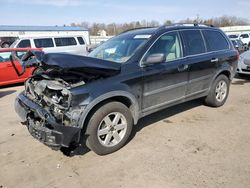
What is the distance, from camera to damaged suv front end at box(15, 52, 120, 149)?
3121mm

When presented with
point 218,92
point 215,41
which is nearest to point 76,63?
point 215,41

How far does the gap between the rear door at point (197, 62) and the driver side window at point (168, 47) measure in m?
0.20

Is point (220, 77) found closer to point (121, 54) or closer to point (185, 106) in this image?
point (185, 106)

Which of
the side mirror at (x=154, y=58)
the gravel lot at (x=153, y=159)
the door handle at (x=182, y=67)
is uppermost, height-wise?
the side mirror at (x=154, y=58)

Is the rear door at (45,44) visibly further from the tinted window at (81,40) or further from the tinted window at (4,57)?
the tinted window at (4,57)

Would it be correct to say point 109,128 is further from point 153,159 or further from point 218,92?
point 218,92

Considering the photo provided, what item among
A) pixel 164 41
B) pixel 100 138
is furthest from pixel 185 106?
pixel 100 138

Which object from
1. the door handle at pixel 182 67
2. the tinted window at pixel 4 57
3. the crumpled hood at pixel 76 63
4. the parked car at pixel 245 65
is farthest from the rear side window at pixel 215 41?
the tinted window at pixel 4 57

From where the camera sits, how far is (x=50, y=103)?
340cm

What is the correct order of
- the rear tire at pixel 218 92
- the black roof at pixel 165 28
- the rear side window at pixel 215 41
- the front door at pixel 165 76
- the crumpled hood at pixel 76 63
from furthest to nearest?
the rear tire at pixel 218 92 → the rear side window at pixel 215 41 → the black roof at pixel 165 28 → the front door at pixel 165 76 → the crumpled hood at pixel 76 63

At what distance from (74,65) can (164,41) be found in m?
1.83

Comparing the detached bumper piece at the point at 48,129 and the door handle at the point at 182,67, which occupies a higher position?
the door handle at the point at 182,67

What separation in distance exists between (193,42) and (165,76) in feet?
3.75

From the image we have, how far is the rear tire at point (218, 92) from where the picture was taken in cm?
539
